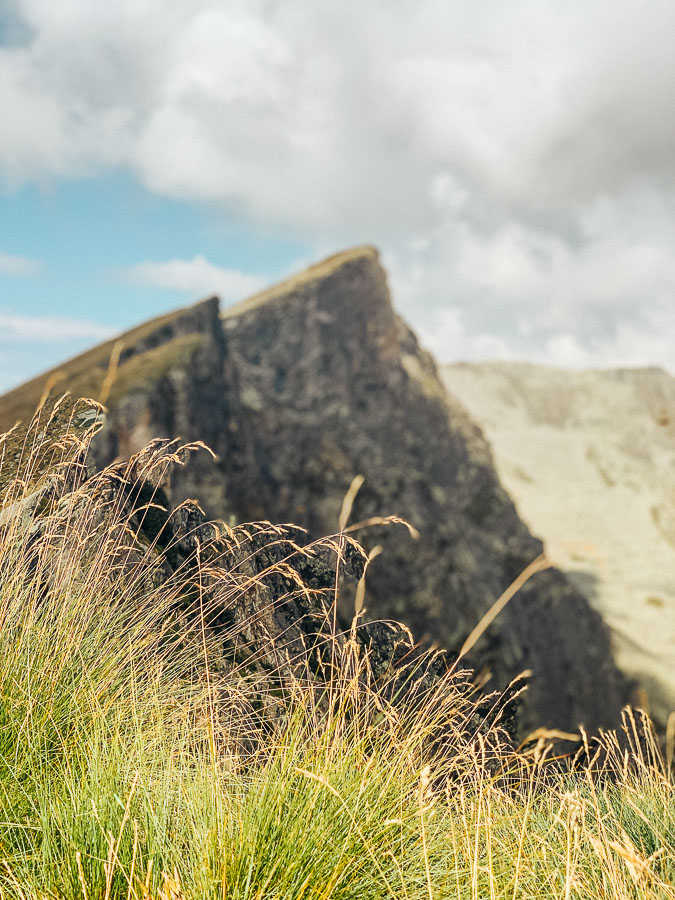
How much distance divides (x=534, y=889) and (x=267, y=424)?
2062 inches

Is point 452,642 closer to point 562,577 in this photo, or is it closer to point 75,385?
point 562,577

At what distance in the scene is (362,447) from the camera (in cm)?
5909

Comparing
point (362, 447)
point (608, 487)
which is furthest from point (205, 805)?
point (608, 487)

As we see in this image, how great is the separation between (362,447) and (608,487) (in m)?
106

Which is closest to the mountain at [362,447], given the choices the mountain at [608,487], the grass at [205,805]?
the mountain at [608,487]

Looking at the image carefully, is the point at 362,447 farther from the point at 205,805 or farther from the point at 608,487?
the point at 608,487

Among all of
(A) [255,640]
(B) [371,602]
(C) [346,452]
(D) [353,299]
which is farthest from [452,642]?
(A) [255,640]

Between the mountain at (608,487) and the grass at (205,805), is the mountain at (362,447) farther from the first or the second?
the grass at (205,805)

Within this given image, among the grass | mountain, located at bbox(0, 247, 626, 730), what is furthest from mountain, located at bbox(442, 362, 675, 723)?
the grass

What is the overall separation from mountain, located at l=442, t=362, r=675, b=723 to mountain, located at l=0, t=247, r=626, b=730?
37.1 ft

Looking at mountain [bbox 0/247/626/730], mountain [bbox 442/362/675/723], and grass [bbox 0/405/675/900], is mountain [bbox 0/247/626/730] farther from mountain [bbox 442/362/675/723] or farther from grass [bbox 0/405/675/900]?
grass [bbox 0/405/675/900]

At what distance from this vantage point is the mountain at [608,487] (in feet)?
292

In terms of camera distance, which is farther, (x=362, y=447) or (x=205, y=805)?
(x=362, y=447)

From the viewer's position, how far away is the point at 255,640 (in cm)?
437
